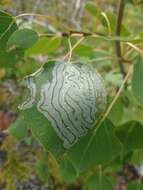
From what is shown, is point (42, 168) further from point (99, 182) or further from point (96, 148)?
point (96, 148)

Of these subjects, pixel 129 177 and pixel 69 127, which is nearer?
pixel 69 127

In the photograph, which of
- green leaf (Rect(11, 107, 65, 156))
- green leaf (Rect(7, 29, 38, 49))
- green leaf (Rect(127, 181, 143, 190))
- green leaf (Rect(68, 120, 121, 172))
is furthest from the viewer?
green leaf (Rect(127, 181, 143, 190))

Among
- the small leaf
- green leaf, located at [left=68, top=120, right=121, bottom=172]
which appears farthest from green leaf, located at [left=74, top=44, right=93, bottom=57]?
the small leaf

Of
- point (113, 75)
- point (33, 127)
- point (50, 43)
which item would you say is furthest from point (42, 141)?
point (113, 75)

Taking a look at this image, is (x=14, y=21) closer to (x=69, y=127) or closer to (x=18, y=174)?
(x=69, y=127)

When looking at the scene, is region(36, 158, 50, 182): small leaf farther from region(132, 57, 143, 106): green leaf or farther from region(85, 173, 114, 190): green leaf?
region(132, 57, 143, 106): green leaf

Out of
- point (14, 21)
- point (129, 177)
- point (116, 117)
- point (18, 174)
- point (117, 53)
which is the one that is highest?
point (14, 21)
